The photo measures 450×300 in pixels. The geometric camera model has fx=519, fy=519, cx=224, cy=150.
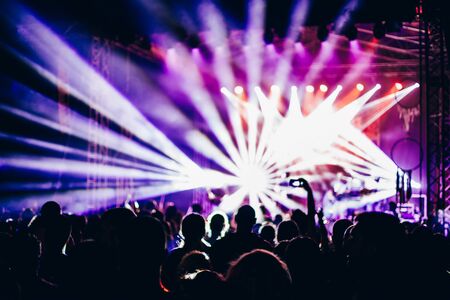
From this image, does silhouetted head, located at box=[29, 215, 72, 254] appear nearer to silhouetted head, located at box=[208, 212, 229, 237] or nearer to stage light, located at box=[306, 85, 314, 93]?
silhouetted head, located at box=[208, 212, 229, 237]

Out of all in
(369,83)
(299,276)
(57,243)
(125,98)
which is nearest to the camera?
(299,276)

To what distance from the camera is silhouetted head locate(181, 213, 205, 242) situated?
11.8ft

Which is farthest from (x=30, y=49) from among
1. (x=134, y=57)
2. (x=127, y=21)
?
(x=134, y=57)

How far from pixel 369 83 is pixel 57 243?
13.0m

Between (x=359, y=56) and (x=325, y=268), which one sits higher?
(x=359, y=56)

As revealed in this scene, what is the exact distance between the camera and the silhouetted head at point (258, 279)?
6.38 ft

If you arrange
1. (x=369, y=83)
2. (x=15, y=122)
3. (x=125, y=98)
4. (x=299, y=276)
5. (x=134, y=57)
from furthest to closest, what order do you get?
(x=369, y=83) < (x=134, y=57) < (x=125, y=98) < (x=15, y=122) < (x=299, y=276)

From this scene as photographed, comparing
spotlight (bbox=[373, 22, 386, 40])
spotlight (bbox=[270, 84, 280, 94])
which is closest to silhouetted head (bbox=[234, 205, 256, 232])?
spotlight (bbox=[373, 22, 386, 40])

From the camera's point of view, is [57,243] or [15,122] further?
[15,122]

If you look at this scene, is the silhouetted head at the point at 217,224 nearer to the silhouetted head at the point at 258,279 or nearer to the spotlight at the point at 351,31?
the silhouetted head at the point at 258,279

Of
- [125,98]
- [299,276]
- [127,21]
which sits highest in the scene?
[127,21]

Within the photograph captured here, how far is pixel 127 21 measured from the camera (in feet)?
30.2

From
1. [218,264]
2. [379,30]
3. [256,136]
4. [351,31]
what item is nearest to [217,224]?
[218,264]

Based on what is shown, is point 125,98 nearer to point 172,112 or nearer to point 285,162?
point 172,112
